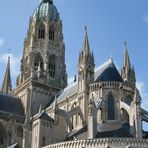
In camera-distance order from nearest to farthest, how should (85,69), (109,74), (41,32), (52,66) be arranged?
(109,74) < (85,69) < (52,66) < (41,32)

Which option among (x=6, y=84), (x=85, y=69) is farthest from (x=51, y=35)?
(x=85, y=69)

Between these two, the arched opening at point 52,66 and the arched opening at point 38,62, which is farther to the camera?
the arched opening at point 52,66

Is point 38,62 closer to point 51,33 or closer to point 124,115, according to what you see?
point 51,33

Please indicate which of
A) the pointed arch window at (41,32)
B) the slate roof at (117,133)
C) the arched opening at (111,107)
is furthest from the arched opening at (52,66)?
the slate roof at (117,133)

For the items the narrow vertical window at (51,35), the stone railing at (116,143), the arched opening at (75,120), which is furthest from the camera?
the narrow vertical window at (51,35)

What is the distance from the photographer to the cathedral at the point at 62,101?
141 ft

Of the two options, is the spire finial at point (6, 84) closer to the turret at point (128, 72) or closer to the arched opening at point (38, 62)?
the arched opening at point (38, 62)

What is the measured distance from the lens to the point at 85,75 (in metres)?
50.8

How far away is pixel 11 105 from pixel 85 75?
52.8 ft

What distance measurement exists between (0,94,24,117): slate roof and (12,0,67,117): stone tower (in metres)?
0.90

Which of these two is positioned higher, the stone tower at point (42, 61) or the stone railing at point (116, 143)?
the stone tower at point (42, 61)

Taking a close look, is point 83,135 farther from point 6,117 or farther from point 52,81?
point 52,81

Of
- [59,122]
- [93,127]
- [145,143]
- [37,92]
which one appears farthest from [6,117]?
[145,143]

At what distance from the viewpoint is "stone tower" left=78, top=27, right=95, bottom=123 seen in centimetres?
4992
